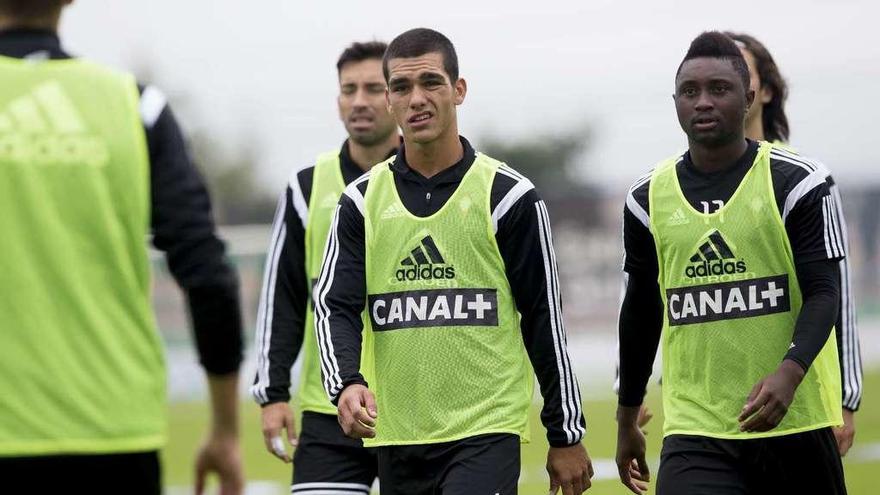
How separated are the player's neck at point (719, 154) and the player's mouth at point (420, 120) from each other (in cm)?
104

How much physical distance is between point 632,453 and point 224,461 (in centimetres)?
283

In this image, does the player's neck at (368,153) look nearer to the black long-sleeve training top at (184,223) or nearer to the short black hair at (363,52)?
the short black hair at (363,52)

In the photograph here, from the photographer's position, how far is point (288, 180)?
27.0ft

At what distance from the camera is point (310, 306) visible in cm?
805

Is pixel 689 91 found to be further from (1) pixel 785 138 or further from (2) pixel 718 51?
(1) pixel 785 138

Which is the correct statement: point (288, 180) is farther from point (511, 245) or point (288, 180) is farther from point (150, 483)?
point (150, 483)

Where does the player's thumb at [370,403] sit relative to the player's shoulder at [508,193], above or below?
below

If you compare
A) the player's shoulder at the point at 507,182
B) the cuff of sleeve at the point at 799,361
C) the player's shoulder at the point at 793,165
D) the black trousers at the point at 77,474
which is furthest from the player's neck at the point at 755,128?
the black trousers at the point at 77,474

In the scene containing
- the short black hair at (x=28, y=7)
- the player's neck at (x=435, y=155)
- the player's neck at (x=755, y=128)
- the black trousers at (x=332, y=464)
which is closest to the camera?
the short black hair at (x=28, y=7)

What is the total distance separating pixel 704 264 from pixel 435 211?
1.05 m

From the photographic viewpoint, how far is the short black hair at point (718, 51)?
6.70 m

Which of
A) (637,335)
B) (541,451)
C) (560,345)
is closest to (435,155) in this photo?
(560,345)

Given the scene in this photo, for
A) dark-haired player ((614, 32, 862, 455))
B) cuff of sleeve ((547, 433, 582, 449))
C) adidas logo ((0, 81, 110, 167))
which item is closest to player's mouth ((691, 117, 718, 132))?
dark-haired player ((614, 32, 862, 455))

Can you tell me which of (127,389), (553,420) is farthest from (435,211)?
(127,389)
